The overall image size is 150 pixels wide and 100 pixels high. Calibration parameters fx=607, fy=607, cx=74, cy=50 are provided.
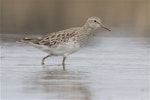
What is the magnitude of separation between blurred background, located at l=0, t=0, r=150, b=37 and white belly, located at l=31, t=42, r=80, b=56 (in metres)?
4.69

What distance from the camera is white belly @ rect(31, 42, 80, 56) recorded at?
10438 millimetres

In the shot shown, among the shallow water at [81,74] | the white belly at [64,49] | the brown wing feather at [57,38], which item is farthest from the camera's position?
the brown wing feather at [57,38]

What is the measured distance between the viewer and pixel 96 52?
11719mm

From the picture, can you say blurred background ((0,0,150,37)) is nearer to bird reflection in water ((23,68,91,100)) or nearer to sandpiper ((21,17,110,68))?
sandpiper ((21,17,110,68))

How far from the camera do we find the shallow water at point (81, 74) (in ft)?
24.9

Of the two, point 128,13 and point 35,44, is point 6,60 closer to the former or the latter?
point 35,44

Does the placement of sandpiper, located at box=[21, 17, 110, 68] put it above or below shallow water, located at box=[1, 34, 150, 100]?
above

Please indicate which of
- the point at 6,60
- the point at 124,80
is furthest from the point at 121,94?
the point at 6,60

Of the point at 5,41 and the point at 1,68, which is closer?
the point at 1,68

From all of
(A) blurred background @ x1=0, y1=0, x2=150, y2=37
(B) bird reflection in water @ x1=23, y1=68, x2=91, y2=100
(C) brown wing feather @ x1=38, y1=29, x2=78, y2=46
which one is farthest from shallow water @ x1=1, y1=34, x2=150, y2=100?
(A) blurred background @ x1=0, y1=0, x2=150, y2=37

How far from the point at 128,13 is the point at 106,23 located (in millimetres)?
2253

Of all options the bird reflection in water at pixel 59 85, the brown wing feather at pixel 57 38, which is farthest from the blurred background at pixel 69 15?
the bird reflection in water at pixel 59 85

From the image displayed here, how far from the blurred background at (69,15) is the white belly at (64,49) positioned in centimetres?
469

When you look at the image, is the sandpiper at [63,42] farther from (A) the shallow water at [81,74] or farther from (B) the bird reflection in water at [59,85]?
(B) the bird reflection in water at [59,85]
